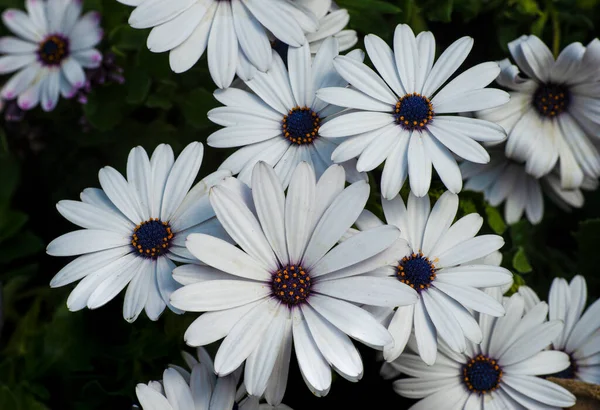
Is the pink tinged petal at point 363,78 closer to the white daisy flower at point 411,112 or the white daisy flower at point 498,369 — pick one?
the white daisy flower at point 411,112

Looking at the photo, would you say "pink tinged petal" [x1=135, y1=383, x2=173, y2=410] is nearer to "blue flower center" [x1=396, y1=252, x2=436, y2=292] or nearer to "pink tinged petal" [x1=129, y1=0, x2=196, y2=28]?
"blue flower center" [x1=396, y1=252, x2=436, y2=292]

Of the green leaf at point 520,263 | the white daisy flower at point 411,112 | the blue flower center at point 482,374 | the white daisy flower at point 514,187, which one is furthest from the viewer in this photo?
the white daisy flower at point 514,187

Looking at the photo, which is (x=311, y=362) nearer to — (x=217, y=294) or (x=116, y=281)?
(x=217, y=294)

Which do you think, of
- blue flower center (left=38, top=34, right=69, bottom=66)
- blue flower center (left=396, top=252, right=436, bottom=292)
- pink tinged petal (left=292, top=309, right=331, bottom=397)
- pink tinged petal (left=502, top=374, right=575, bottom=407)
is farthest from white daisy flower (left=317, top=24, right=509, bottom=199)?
blue flower center (left=38, top=34, right=69, bottom=66)

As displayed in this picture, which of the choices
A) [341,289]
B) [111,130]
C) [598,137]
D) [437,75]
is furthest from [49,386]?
[598,137]

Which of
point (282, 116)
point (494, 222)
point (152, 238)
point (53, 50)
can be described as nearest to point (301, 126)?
point (282, 116)

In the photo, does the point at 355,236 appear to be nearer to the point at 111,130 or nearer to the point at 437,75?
the point at 437,75

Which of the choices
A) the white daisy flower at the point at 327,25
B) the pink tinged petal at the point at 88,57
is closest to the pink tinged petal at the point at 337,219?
the white daisy flower at the point at 327,25
